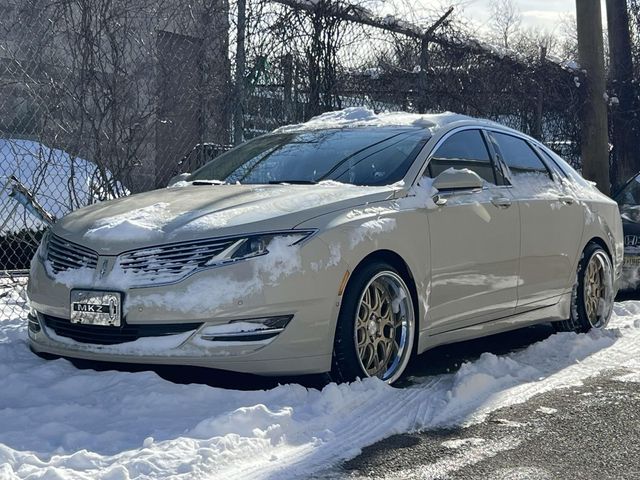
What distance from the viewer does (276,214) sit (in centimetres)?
494

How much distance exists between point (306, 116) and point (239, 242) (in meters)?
Answer: 4.60

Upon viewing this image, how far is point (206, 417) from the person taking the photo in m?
4.36

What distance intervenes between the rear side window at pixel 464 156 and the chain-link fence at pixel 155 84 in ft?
8.79

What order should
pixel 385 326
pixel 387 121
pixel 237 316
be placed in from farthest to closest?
pixel 387 121 < pixel 385 326 < pixel 237 316

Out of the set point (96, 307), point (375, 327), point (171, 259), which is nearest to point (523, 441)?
point (375, 327)

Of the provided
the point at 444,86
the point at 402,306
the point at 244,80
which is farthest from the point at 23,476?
the point at 444,86

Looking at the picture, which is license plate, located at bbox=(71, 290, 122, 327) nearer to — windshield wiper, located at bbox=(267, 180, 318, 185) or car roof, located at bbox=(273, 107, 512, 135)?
windshield wiper, located at bbox=(267, 180, 318, 185)

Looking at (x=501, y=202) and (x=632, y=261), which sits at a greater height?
(x=501, y=202)

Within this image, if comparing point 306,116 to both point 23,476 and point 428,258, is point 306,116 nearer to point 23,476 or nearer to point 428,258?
point 428,258

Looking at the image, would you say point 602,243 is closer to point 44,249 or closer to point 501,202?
point 501,202

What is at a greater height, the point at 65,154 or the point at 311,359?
the point at 65,154

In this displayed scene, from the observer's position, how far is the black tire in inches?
285

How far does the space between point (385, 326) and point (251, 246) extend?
98 centimetres

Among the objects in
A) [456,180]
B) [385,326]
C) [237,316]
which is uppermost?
Answer: [456,180]
